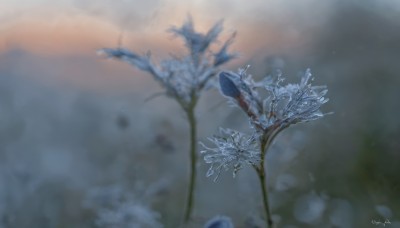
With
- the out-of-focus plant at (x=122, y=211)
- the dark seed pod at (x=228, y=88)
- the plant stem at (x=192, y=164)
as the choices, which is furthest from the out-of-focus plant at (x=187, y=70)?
the out-of-focus plant at (x=122, y=211)

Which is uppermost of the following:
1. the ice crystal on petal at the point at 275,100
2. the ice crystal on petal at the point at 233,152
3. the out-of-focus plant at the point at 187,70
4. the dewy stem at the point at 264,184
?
the out-of-focus plant at the point at 187,70

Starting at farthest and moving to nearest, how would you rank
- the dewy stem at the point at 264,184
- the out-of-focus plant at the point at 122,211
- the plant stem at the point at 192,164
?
the out-of-focus plant at the point at 122,211
the plant stem at the point at 192,164
the dewy stem at the point at 264,184

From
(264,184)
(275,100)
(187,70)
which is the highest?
(187,70)

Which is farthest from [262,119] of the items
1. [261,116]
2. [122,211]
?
[122,211]

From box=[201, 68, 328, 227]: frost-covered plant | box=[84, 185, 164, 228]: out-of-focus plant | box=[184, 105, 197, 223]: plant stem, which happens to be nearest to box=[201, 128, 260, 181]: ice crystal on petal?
box=[201, 68, 328, 227]: frost-covered plant

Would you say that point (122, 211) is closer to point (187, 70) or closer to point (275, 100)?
point (187, 70)

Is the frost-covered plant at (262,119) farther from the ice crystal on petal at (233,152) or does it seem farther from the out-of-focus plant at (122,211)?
the out-of-focus plant at (122,211)

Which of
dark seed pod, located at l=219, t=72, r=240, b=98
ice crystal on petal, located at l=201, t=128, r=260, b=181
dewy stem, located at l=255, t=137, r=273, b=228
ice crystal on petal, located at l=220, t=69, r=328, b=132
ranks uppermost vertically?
dark seed pod, located at l=219, t=72, r=240, b=98

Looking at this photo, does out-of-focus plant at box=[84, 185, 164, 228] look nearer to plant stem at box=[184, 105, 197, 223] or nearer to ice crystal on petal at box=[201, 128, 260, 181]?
plant stem at box=[184, 105, 197, 223]
